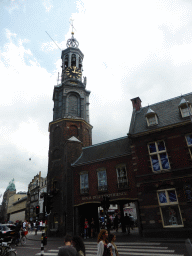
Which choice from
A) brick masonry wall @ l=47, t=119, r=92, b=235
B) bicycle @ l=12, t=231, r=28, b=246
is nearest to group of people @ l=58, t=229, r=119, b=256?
bicycle @ l=12, t=231, r=28, b=246

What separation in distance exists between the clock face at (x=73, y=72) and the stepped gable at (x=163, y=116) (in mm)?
19713

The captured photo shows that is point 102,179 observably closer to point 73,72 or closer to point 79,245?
point 79,245

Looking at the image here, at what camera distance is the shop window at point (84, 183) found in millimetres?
21678

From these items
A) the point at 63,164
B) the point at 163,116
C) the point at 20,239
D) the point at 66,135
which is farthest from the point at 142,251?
the point at 66,135

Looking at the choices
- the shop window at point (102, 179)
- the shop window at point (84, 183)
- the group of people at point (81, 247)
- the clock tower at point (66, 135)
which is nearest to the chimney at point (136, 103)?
the shop window at point (102, 179)

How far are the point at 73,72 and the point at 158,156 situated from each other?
27.1m

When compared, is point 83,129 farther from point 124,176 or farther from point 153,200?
point 153,200

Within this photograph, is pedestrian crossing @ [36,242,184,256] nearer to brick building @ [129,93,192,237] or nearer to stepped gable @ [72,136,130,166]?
brick building @ [129,93,192,237]

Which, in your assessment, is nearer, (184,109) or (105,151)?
(184,109)

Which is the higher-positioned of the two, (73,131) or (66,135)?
(73,131)

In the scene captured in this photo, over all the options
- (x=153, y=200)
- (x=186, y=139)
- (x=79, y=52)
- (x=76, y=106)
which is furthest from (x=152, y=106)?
(x=79, y=52)

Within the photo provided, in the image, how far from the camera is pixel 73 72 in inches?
1470

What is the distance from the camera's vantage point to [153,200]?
15.7 m

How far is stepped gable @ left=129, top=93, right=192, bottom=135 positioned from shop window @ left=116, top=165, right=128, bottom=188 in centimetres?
432
